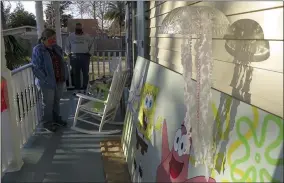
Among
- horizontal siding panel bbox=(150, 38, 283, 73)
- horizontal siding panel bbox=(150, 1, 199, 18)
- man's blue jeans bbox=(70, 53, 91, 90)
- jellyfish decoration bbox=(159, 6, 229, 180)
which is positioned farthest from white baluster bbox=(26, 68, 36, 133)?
jellyfish decoration bbox=(159, 6, 229, 180)

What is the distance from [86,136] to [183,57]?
9.42 feet

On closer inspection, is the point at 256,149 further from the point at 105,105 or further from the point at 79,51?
the point at 79,51

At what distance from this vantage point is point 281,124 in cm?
97

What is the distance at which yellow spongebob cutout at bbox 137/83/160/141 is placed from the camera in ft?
7.68

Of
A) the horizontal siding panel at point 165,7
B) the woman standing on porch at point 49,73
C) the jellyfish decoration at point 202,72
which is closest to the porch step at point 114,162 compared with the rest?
the woman standing on porch at point 49,73

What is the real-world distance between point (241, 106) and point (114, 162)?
2200mm

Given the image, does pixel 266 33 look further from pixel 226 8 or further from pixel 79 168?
pixel 79 168

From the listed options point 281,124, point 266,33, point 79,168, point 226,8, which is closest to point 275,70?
point 266,33

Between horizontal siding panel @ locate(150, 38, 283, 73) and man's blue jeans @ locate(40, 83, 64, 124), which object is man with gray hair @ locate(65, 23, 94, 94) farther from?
horizontal siding panel @ locate(150, 38, 283, 73)

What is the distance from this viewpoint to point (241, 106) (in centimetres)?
121

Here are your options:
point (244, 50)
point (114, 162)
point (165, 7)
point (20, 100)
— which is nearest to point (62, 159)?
point (114, 162)

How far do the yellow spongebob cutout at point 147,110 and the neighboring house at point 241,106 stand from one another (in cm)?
19

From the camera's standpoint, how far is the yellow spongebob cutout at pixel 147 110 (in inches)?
92.1

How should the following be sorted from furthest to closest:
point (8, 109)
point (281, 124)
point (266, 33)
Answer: point (8, 109), point (266, 33), point (281, 124)
